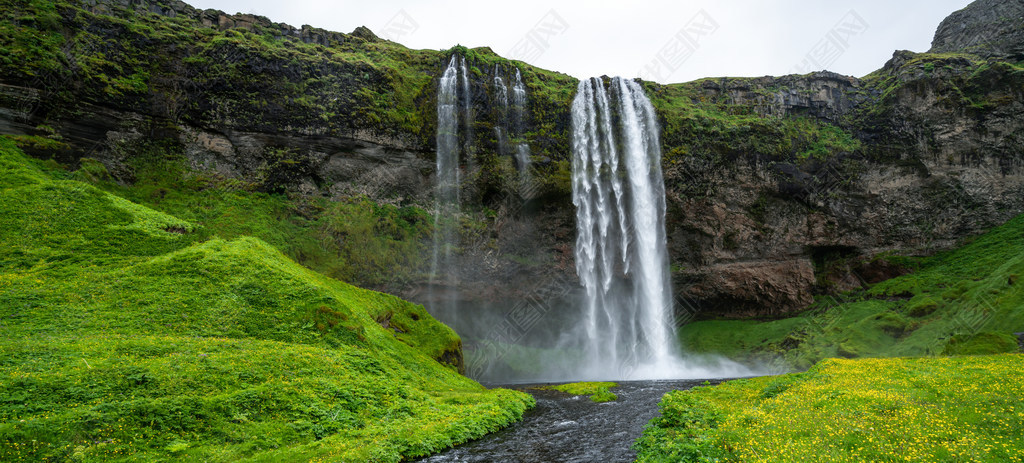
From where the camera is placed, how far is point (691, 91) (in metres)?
57.2

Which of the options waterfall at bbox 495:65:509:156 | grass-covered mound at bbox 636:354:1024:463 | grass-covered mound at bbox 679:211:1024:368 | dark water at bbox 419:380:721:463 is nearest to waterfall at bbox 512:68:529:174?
waterfall at bbox 495:65:509:156

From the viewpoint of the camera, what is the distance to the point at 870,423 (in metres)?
9.66

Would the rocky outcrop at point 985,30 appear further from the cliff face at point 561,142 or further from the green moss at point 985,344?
the green moss at point 985,344

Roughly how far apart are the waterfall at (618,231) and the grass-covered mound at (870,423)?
29864 mm

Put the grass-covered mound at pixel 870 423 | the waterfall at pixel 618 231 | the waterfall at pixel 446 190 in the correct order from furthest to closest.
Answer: the waterfall at pixel 618 231 → the waterfall at pixel 446 190 → the grass-covered mound at pixel 870 423

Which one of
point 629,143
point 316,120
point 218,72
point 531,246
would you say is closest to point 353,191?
point 316,120

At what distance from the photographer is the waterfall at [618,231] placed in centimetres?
4641

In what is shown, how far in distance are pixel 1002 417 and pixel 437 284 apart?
130 feet

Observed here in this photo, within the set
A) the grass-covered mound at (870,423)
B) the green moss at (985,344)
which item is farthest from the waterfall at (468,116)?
the green moss at (985,344)

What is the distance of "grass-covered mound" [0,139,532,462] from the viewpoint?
11.2 metres

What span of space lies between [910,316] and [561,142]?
35166 millimetres

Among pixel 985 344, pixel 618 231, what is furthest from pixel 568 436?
pixel 618 231

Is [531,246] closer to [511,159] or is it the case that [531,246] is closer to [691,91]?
[511,159]

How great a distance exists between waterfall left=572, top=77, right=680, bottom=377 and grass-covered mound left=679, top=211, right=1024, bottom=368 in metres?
9.38
